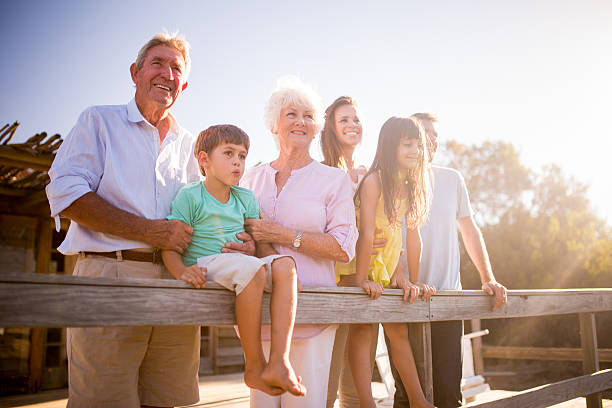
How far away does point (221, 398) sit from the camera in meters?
5.28

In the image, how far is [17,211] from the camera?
693 cm

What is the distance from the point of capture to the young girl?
2275 millimetres

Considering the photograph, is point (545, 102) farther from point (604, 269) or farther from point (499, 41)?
point (604, 269)

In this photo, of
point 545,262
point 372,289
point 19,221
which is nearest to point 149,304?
point 372,289

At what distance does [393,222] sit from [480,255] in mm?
749

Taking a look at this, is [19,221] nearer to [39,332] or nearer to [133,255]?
[39,332]

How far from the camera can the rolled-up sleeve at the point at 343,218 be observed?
2.01 meters

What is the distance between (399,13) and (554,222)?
6786 millimetres

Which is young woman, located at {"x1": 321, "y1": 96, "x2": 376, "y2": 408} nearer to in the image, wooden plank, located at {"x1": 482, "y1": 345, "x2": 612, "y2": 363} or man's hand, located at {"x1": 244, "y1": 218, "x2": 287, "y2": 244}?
man's hand, located at {"x1": 244, "y1": 218, "x2": 287, "y2": 244}

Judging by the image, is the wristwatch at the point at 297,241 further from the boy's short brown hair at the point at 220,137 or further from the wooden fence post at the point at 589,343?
the wooden fence post at the point at 589,343

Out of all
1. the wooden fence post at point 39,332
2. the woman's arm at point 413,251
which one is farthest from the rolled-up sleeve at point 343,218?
the wooden fence post at point 39,332

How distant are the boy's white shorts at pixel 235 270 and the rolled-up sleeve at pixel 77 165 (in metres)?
0.56

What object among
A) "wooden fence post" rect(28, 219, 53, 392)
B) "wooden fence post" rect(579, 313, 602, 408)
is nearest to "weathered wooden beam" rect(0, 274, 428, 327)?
"wooden fence post" rect(579, 313, 602, 408)

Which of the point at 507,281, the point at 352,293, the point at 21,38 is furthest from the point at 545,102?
the point at 352,293
